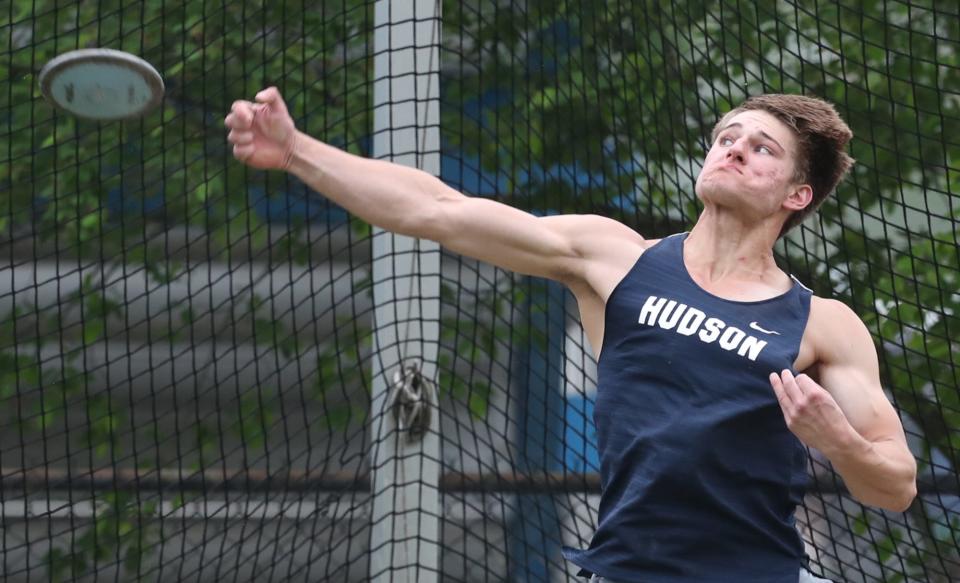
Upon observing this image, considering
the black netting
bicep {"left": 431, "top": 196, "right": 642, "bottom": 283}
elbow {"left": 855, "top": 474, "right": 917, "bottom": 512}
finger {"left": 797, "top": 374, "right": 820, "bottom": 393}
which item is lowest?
elbow {"left": 855, "top": 474, "right": 917, "bottom": 512}

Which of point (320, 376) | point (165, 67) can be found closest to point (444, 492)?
point (320, 376)

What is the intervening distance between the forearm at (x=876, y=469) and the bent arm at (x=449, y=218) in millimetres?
722

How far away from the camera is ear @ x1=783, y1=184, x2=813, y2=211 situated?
3.60m

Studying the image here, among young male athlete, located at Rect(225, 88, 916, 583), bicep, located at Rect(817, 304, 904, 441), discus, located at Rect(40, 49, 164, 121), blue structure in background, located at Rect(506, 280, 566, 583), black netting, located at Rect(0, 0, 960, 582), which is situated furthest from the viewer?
blue structure in background, located at Rect(506, 280, 566, 583)

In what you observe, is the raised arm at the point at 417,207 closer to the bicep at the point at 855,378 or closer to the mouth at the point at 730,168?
the mouth at the point at 730,168

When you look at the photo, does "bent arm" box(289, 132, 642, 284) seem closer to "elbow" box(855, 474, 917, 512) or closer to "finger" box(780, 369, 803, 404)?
"finger" box(780, 369, 803, 404)

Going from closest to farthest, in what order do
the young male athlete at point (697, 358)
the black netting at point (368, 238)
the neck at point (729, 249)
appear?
1. the young male athlete at point (697, 358)
2. the neck at point (729, 249)
3. the black netting at point (368, 238)

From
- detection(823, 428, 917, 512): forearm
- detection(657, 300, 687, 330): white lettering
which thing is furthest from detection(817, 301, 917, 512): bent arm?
detection(657, 300, 687, 330): white lettering

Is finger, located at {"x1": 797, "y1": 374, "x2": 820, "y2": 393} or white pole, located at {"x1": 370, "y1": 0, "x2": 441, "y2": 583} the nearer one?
finger, located at {"x1": 797, "y1": 374, "x2": 820, "y2": 393}

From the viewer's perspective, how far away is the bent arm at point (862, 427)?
3.02m

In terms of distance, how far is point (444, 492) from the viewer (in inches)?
229

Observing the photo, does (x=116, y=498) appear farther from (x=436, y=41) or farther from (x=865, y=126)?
(x=865, y=126)

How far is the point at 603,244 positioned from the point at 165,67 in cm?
320

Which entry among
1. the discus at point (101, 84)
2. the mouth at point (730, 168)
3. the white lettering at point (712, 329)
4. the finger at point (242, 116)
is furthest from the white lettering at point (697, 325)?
the discus at point (101, 84)
